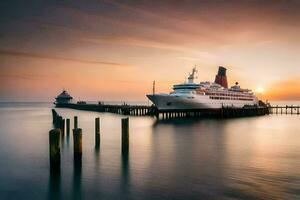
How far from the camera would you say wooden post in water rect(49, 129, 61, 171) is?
1434cm

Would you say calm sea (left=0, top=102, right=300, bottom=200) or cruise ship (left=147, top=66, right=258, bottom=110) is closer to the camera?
calm sea (left=0, top=102, right=300, bottom=200)

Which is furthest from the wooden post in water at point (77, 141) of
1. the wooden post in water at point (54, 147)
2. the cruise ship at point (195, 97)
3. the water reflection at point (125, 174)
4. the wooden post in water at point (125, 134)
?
the cruise ship at point (195, 97)

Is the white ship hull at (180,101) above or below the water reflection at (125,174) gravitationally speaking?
above

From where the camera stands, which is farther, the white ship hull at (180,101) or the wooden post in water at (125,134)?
the white ship hull at (180,101)

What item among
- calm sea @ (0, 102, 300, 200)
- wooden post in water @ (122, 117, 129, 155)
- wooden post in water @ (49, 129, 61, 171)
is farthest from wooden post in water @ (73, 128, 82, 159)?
wooden post in water @ (122, 117, 129, 155)

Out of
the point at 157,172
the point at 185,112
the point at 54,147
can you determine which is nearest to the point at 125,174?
the point at 157,172

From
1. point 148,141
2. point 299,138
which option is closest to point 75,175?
point 148,141

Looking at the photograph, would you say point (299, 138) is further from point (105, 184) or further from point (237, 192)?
point (105, 184)

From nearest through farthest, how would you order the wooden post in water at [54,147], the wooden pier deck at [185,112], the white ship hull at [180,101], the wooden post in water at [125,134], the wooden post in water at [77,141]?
the wooden post in water at [54,147], the wooden post in water at [77,141], the wooden post in water at [125,134], the white ship hull at [180,101], the wooden pier deck at [185,112]

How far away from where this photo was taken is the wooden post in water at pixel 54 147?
14344mm

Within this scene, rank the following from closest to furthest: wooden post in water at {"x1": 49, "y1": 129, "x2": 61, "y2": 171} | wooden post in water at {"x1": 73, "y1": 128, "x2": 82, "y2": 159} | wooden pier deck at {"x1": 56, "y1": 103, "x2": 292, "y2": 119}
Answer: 1. wooden post in water at {"x1": 49, "y1": 129, "x2": 61, "y2": 171}
2. wooden post in water at {"x1": 73, "y1": 128, "x2": 82, "y2": 159}
3. wooden pier deck at {"x1": 56, "y1": 103, "x2": 292, "y2": 119}

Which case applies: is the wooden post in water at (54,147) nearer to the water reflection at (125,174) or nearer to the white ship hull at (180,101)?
the water reflection at (125,174)

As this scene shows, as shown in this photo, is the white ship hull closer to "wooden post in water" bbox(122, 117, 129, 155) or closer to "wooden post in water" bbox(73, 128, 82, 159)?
"wooden post in water" bbox(122, 117, 129, 155)

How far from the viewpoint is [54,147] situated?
47.9 feet
